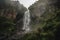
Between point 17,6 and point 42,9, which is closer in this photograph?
point 42,9

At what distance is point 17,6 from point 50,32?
9986 mm

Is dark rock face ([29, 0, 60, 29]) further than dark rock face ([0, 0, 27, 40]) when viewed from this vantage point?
No

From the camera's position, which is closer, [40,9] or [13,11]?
[13,11]

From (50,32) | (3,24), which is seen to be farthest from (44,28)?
(3,24)

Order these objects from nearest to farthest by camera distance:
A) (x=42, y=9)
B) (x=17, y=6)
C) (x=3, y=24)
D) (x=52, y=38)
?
(x=52, y=38), (x=3, y=24), (x=42, y=9), (x=17, y=6)

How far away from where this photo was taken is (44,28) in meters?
18.1

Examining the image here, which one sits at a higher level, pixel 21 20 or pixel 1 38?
pixel 21 20

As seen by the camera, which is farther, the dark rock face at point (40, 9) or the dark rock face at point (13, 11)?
the dark rock face at point (13, 11)

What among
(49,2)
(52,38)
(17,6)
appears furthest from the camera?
(17,6)

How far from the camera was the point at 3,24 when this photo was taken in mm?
20828

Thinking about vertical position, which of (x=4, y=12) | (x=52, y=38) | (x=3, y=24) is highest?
(x=4, y=12)

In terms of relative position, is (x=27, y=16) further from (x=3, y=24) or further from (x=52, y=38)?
(x=52, y=38)

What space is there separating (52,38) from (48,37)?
493 mm

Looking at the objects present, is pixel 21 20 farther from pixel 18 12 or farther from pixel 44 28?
pixel 44 28
